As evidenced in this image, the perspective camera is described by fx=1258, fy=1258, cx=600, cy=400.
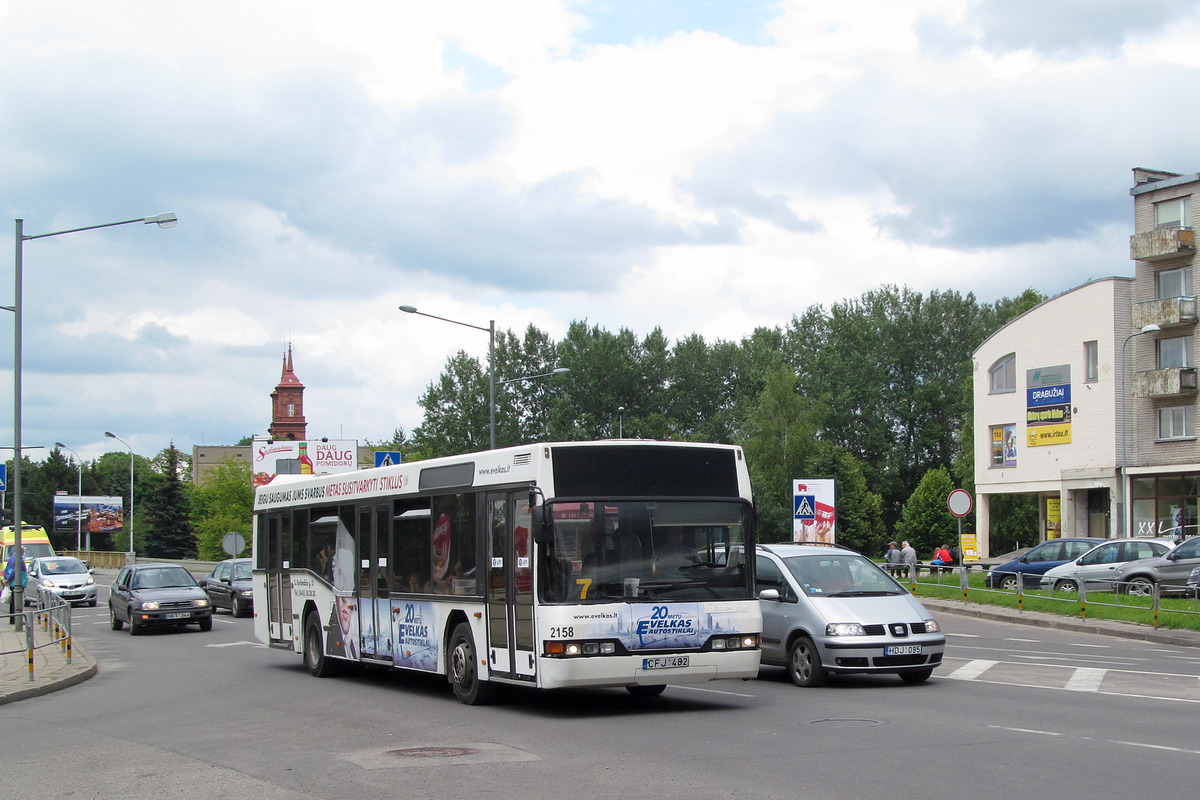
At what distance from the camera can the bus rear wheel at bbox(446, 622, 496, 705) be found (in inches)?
532

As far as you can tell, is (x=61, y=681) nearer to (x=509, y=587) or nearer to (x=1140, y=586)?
(x=509, y=587)

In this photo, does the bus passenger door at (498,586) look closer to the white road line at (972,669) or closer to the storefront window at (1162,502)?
the white road line at (972,669)

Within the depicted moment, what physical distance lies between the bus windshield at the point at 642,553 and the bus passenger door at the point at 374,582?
4.30m

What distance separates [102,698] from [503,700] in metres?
5.72

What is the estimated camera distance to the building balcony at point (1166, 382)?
51.2 m

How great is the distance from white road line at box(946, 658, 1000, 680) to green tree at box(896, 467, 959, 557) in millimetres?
59353

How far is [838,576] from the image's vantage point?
50.6 feet

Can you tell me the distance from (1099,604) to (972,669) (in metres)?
12.0

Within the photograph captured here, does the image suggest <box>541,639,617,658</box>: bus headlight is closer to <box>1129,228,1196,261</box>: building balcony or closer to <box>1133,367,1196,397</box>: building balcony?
<box>1133,367,1196,397</box>: building balcony

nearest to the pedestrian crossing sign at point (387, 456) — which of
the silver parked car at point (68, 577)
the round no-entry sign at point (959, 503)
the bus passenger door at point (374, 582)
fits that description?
the bus passenger door at point (374, 582)

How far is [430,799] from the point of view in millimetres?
8305

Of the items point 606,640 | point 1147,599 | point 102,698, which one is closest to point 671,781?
point 606,640

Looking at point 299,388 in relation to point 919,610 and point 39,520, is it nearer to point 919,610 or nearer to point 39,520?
point 39,520

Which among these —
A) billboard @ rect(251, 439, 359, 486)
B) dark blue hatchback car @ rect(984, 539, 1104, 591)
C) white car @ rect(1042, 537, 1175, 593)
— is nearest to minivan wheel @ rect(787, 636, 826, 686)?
white car @ rect(1042, 537, 1175, 593)
